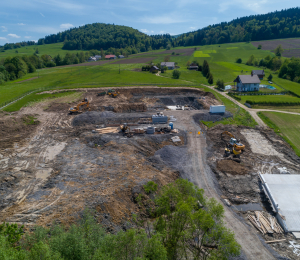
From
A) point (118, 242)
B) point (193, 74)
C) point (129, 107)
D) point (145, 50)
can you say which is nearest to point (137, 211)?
point (118, 242)

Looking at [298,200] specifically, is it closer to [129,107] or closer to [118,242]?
[118,242]

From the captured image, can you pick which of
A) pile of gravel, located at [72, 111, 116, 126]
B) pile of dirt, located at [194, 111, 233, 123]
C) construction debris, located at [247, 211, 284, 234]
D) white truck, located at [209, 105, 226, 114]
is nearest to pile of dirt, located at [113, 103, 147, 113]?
pile of gravel, located at [72, 111, 116, 126]

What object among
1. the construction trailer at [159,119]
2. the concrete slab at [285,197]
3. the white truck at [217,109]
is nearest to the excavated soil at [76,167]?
the construction trailer at [159,119]

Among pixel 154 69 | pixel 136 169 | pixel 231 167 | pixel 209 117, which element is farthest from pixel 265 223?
pixel 154 69

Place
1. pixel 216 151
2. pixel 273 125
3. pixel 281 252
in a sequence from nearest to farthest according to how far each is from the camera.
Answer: pixel 281 252 → pixel 216 151 → pixel 273 125

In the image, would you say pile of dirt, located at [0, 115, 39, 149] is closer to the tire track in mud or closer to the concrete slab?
the tire track in mud

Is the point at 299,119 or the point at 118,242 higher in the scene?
the point at 118,242

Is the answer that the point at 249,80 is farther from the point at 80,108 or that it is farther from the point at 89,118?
the point at 80,108

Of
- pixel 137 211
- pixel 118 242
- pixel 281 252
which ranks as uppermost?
pixel 118 242

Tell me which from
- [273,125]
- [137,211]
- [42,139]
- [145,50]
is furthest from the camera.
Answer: [145,50]
